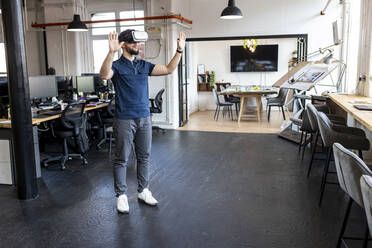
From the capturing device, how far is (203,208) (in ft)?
10.9

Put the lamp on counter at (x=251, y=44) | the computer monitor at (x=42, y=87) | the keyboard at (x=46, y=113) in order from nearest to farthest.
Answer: the keyboard at (x=46, y=113)
the computer monitor at (x=42, y=87)
the lamp on counter at (x=251, y=44)

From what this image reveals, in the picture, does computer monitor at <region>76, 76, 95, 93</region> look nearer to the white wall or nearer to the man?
the man

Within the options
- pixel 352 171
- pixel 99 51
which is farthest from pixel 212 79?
pixel 352 171

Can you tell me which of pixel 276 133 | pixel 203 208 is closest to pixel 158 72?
pixel 203 208

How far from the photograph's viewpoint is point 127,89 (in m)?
3.09

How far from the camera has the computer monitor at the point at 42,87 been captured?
17.6 ft

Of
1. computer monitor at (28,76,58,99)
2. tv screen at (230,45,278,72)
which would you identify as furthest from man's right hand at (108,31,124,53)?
Result: tv screen at (230,45,278,72)

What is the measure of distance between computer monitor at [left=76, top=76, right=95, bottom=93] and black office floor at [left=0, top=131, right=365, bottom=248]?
83.5 inches

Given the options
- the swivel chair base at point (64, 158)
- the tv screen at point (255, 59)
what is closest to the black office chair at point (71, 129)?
the swivel chair base at point (64, 158)

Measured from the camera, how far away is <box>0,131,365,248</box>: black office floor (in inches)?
107

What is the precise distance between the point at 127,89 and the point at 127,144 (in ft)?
1.62

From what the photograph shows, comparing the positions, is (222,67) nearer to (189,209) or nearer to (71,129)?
(71,129)

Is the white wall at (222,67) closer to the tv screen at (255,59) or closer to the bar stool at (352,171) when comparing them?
the tv screen at (255,59)

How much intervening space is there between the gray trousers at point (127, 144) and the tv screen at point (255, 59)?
8597mm
